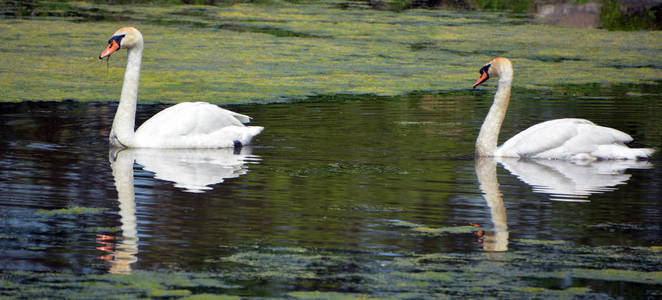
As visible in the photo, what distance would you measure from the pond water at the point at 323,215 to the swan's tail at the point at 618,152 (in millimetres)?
111

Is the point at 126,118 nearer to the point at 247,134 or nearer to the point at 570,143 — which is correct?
the point at 247,134

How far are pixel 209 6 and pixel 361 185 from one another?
1927 centimetres

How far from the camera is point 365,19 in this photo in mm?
23625

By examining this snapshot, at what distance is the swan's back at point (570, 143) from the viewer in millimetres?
9914

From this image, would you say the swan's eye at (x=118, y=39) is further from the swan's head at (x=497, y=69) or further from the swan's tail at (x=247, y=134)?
the swan's head at (x=497, y=69)

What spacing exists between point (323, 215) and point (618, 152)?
3955 mm

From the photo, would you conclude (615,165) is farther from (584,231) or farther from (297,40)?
(297,40)

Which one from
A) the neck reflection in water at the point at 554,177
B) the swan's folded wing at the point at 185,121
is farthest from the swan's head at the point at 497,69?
the swan's folded wing at the point at 185,121

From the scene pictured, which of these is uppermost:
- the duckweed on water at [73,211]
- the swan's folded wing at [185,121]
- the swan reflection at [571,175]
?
the swan's folded wing at [185,121]

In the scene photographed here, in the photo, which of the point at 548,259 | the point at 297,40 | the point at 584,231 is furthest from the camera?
the point at 297,40

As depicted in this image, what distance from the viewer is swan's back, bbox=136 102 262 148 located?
10172 millimetres

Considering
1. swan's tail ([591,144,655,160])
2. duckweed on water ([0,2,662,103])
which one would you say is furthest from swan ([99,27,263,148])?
swan's tail ([591,144,655,160])

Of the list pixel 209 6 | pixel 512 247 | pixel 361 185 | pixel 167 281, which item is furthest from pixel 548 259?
pixel 209 6

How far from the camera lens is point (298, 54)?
1781cm
